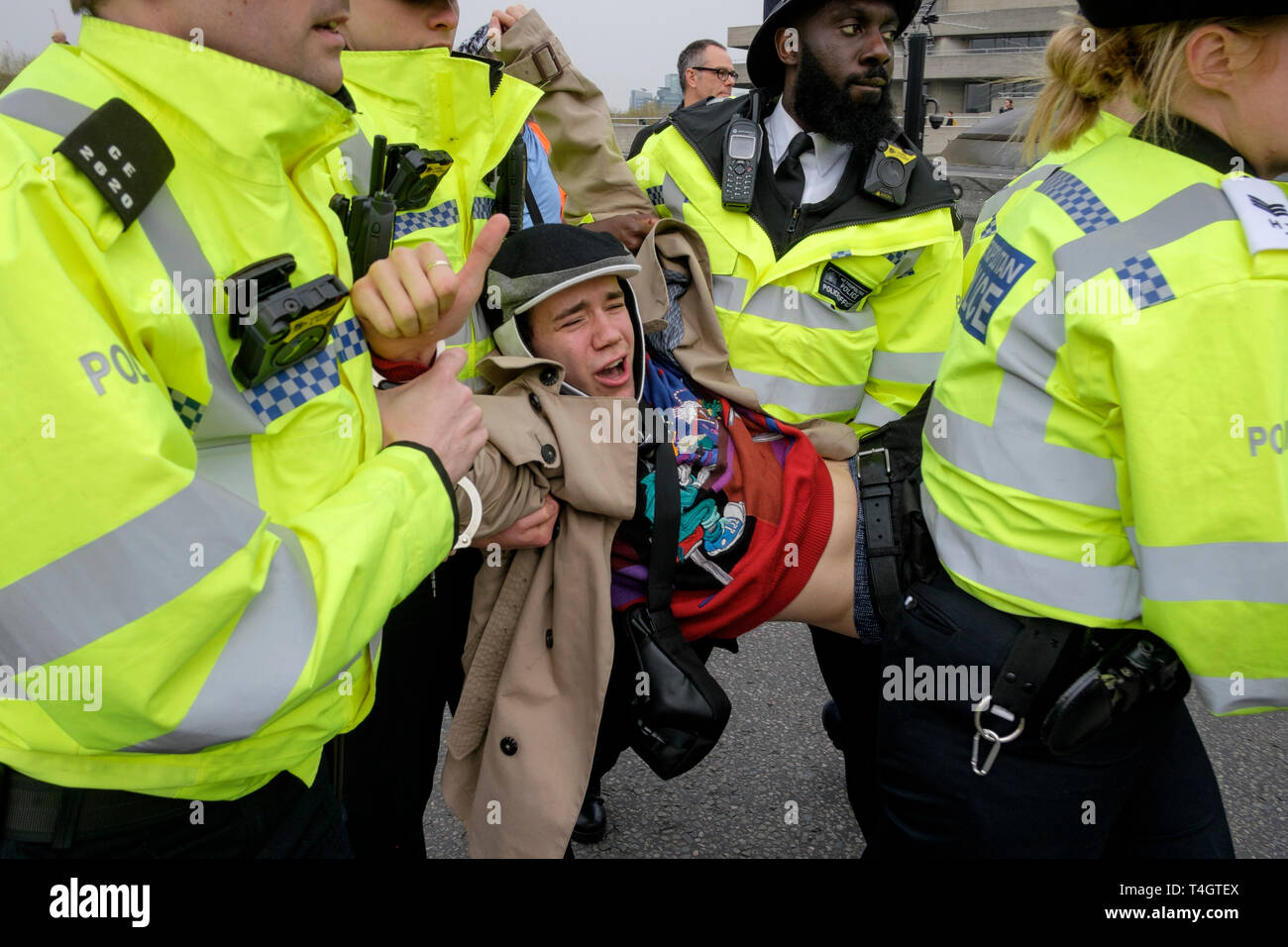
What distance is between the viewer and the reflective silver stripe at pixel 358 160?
171 centimetres

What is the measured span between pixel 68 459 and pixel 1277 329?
140cm

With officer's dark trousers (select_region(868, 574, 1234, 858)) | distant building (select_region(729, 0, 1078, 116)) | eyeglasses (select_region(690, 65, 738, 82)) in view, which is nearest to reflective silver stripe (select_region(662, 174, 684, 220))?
officer's dark trousers (select_region(868, 574, 1234, 858))

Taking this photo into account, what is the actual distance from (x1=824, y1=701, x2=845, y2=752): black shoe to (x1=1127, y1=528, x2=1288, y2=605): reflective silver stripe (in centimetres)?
169

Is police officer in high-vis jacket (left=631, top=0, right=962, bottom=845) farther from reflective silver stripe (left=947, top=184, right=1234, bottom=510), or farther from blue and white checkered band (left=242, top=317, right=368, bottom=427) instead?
blue and white checkered band (left=242, top=317, right=368, bottom=427)

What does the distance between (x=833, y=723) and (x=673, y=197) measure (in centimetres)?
172

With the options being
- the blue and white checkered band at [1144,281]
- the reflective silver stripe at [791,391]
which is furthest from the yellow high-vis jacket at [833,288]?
the blue and white checkered band at [1144,281]

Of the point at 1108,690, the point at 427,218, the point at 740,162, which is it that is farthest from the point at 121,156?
the point at 740,162

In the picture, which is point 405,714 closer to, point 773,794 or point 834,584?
point 834,584

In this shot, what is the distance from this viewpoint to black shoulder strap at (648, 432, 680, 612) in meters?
1.89

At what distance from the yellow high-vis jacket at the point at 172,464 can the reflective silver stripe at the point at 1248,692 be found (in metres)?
1.12

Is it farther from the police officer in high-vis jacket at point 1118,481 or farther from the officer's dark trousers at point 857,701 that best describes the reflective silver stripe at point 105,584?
the officer's dark trousers at point 857,701

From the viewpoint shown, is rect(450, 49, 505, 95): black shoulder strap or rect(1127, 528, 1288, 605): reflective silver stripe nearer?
rect(1127, 528, 1288, 605): reflective silver stripe
